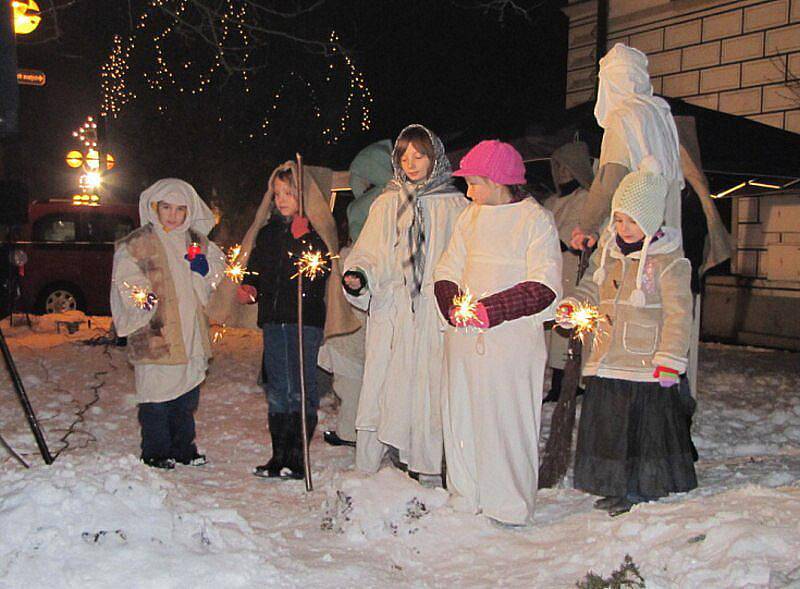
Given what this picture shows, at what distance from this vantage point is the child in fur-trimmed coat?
15.0 feet

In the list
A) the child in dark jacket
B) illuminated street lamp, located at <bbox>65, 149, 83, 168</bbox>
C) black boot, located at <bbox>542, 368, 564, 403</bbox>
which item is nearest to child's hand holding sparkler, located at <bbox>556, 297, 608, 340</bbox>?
the child in dark jacket

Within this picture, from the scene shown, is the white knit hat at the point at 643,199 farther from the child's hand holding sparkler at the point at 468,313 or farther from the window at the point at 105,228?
the window at the point at 105,228

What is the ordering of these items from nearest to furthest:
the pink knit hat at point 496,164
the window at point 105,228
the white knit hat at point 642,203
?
1. the white knit hat at point 642,203
2. the pink knit hat at point 496,164
3. the window at point 105,228

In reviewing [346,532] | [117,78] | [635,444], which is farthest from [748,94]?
[117,78]

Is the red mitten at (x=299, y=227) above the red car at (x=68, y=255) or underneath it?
above

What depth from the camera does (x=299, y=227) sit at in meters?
5.75

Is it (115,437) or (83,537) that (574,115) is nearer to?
(115,437)

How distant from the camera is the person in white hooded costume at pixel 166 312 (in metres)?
5.79

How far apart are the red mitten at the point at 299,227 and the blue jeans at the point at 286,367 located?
0.58m

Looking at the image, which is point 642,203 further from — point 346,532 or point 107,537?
point 107,537

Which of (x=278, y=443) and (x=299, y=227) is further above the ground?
(x=299, y=227)

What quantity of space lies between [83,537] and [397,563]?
140 centimetres

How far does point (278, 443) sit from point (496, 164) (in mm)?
2328

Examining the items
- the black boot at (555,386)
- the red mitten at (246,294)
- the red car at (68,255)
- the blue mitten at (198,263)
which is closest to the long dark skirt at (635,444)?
the red mitten at (246,294)
